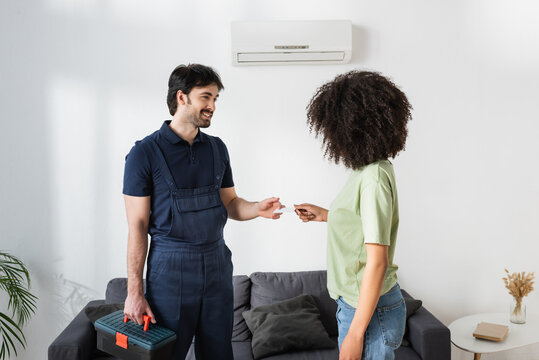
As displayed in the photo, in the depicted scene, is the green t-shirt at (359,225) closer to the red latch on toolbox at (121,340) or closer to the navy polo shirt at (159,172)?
the navy polo shirt at (159,172)

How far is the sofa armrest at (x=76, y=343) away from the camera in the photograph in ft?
7.48

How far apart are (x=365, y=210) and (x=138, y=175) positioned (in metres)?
0.89

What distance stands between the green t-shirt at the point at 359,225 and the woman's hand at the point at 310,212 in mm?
489

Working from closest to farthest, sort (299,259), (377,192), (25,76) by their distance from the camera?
(377,192) → (25,76) → (299,259)

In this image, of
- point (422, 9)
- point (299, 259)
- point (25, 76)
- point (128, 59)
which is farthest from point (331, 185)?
point (25, 76)

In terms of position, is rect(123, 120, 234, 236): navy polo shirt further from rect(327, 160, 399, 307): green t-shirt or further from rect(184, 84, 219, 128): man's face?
rect(327, 160, 399, 307): green t-shirt

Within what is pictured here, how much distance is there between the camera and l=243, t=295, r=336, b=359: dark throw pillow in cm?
255

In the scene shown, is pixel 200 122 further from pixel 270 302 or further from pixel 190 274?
pixel 270 302

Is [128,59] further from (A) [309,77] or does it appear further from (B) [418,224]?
(B) [418,224]

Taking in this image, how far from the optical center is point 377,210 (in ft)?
4.28

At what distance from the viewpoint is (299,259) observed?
3.14 meters

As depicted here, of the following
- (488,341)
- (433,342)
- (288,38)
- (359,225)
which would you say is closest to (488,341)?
(488,341)

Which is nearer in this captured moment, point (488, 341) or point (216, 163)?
point (216, 163)

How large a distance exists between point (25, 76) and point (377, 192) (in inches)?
101
